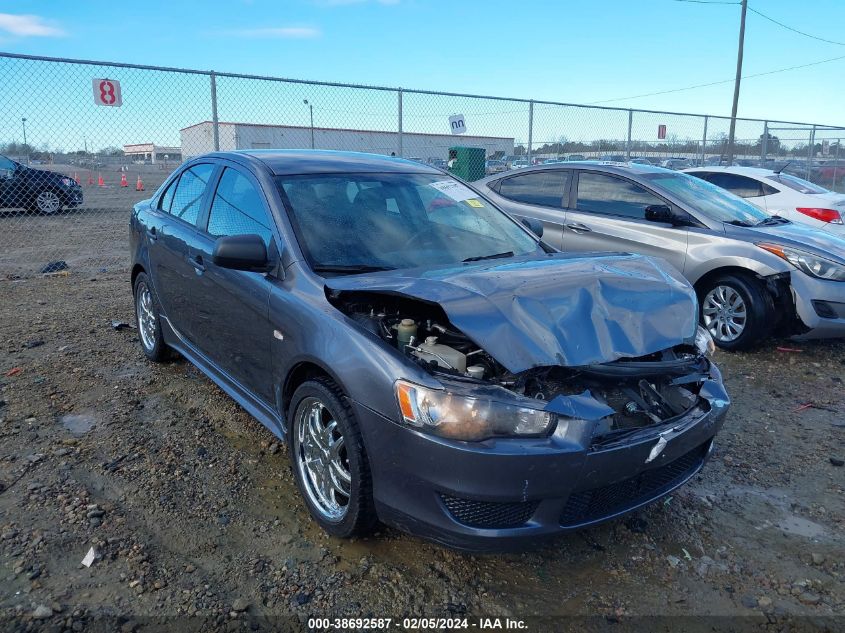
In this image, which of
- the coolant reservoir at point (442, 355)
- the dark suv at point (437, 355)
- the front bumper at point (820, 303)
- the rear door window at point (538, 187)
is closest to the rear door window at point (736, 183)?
the rear door window at point (538, 187)

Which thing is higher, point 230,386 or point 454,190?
point 454,190

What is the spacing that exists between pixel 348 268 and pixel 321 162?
95cm

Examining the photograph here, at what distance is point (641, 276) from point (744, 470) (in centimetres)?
138

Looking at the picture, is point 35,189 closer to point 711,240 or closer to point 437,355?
point 711,240

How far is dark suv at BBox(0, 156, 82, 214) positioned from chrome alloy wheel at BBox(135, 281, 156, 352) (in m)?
9.85

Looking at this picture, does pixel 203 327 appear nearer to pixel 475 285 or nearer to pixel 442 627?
pixel 475 285

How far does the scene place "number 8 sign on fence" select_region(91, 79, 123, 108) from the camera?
308 inches

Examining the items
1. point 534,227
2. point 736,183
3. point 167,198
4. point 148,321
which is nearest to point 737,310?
point 534,227

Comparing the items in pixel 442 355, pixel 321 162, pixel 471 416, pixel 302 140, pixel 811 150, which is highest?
pixel 811 150

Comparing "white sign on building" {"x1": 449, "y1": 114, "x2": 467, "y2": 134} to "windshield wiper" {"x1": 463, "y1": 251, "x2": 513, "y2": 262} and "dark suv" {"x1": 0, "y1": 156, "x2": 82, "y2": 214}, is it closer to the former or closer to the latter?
"windshield wiper" {"x1": 463, "y1": 251, "x2": 513, "y2": 262}

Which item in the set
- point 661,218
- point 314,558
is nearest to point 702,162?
point 661,218

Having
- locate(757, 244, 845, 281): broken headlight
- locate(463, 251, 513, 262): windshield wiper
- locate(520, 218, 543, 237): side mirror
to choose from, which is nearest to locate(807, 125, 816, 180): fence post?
locate(757, 244, 845, 281): broken headlight

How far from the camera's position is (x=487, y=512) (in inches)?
94.7

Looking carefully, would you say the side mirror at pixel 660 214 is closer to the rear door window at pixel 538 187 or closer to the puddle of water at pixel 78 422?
the rear door window at pixel 538 187
